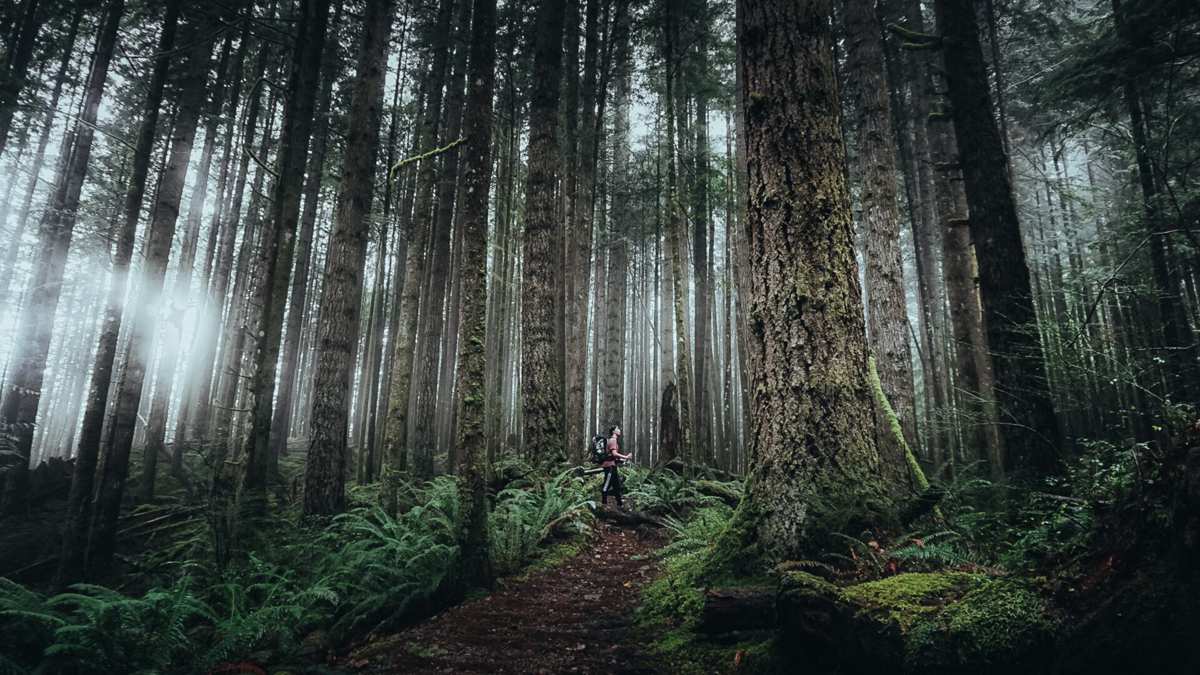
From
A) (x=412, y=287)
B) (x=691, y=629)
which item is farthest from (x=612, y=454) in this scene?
(x=691, y=629)

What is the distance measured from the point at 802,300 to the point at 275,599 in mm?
5624

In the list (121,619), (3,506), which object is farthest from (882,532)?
(3,506)

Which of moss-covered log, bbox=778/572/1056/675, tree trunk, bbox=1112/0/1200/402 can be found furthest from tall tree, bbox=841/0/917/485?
moss-covered log, bbox=778/572/1056/675

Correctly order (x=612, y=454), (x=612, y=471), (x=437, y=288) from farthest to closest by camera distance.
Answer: (x=437, y=288) < (x=612, y=471) < (x=612, y=454)

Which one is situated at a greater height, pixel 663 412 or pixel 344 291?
pixel 344 291

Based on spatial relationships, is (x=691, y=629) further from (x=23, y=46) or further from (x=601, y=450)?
(x=23, y=46)

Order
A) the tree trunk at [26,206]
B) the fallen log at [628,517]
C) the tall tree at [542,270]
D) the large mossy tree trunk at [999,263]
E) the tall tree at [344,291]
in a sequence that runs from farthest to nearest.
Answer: the tree trunk at [26,206]
the tall tree at [542,270]
the fallen log at [628,517]
the tall tree at [344,291]
the large mossy tree trunk at [999,263]

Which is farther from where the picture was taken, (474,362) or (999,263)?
(999,263)

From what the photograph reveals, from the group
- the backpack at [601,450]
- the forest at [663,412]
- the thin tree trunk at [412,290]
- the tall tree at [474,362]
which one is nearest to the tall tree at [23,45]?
the forest at [663,412]

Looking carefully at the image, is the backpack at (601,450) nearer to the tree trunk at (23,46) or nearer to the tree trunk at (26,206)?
the tree trunk at (23,46)

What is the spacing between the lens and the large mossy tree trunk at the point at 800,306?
340 centimetres

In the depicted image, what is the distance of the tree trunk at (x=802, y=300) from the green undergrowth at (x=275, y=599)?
11.0ft

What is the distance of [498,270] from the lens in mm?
16500

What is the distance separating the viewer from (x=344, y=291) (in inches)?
326
